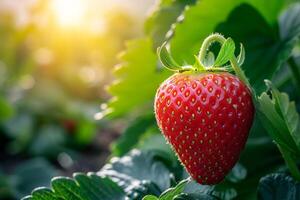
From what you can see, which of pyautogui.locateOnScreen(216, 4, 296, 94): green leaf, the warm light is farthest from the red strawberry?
the warm light

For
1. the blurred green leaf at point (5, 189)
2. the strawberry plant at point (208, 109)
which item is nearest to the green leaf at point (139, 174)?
the strawberry plant at point (208, 109)

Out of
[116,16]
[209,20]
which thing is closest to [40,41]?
Result: [116,16]

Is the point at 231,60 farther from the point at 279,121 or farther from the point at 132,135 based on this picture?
the point at 132,135

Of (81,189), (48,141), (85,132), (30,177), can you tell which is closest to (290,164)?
(81,189)

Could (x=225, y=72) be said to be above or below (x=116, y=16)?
below

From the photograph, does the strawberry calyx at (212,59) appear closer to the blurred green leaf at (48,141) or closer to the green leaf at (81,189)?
the green leaf at (81,189)

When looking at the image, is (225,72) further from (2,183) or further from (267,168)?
(2,183)

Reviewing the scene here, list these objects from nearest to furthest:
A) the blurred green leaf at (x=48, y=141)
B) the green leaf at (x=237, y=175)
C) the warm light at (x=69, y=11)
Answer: the green leaf at (x=237, y=175), the blurred green leaf at (x=48, y=141), the warm light at (x=69, y=11)
